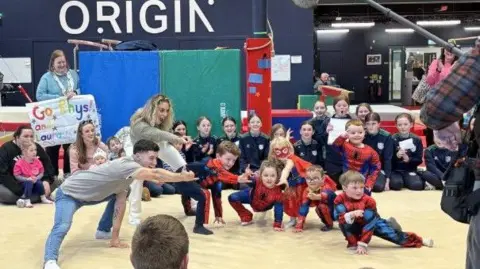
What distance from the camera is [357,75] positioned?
25.8 m

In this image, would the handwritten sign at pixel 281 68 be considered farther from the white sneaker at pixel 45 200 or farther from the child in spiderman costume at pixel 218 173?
the child in spiderman costume at pixel 218 173

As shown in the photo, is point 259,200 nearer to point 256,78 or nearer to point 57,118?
point 256,78

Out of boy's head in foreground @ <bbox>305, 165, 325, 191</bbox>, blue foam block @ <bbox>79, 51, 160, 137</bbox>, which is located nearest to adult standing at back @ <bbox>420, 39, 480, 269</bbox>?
boy's head in foreground @ <bbox>305, 165, 325, 191</bbox>

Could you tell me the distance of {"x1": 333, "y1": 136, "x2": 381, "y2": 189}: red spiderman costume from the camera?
691 centimetres

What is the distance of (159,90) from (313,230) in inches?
157

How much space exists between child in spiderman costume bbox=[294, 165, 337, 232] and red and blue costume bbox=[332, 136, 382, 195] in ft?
2.39

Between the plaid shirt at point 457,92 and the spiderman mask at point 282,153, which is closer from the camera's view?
the plaid shirt at point 457,92

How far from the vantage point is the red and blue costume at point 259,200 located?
20.8ft

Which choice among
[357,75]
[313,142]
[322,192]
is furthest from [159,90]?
[357,75]

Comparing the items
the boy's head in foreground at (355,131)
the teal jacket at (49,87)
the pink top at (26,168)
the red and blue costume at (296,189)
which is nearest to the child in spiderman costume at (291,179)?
the red and blue costume at (296,189)

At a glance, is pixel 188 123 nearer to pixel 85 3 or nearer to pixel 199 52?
pixel 199 52

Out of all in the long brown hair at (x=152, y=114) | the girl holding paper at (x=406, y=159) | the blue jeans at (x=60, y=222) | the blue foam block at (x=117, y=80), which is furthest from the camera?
the blue foam block at (x=117, y=80)

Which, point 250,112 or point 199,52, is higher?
point 199,52

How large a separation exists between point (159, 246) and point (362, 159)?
507 centimetres
